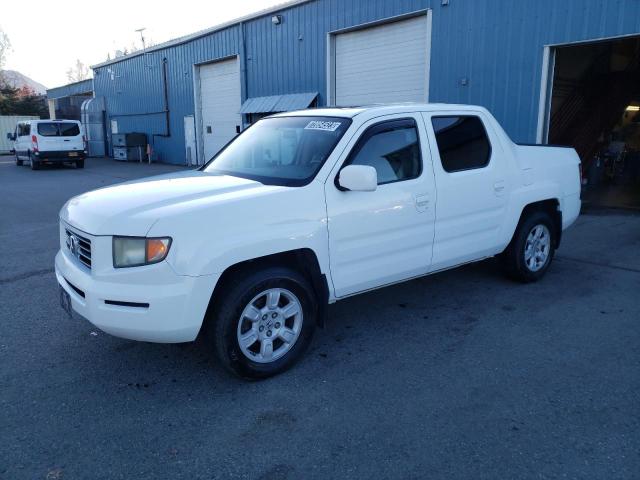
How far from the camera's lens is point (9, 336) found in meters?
4.36

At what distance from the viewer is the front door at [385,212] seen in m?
3.81

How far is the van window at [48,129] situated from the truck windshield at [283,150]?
19.2 m

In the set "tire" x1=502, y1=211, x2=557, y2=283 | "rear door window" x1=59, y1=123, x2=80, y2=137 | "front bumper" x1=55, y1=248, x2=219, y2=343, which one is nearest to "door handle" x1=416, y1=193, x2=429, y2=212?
"tire" x1=502, y1=211, x2=557, y2=283

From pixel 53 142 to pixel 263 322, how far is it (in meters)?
20.8

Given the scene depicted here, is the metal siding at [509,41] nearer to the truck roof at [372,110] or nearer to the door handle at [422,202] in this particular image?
the truck roof at [372,110]

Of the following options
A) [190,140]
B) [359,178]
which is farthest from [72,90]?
[359,178]

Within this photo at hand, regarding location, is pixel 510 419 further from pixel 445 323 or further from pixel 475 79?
pixel 475 79

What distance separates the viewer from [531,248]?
5.55 m

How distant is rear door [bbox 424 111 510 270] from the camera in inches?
176

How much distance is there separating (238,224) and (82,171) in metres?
19.9

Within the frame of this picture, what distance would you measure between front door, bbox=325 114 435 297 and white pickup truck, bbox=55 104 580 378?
0.04 feet

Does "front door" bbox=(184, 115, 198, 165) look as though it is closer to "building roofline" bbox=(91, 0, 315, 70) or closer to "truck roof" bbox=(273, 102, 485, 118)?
"building roofline" bbox=(91, 0, 315, 70)

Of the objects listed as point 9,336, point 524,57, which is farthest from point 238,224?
point 524,57

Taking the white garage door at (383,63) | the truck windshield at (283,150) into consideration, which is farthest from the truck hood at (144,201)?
the white garage door at (383,63)
